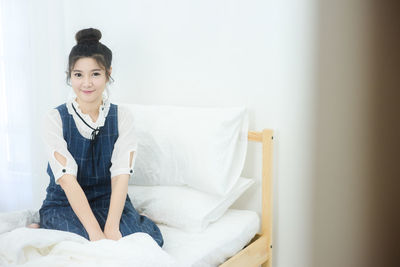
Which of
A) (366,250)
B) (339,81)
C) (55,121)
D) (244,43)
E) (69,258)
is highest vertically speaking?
(244,43)

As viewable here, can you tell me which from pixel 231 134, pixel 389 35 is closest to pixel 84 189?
pixel 231 134

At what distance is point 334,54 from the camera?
1.93ft

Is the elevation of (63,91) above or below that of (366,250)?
above

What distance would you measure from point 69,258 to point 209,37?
101 centimetres

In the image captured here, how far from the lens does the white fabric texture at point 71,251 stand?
993mm

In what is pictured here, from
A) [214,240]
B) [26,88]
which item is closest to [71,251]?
[214,240]

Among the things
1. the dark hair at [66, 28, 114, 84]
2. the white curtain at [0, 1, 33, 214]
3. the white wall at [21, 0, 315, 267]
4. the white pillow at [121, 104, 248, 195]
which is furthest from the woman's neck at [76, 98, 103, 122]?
the white curtain at [0, 1, 33, 214]

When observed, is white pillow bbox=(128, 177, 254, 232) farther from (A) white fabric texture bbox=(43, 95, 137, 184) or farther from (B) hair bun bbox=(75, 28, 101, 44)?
(B) hair bun bbox=(75, 28, 101, 44)

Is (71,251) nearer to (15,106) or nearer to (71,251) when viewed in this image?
(71,251)

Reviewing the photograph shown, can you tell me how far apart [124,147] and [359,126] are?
0.92 metres

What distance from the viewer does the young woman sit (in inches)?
49.4

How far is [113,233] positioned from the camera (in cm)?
122

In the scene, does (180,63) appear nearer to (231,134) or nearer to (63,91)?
(231,134)

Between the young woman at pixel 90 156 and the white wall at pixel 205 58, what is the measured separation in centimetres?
44
